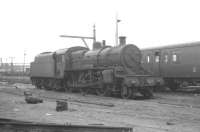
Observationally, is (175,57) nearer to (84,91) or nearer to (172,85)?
(172,85)

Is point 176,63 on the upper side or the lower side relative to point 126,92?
upper

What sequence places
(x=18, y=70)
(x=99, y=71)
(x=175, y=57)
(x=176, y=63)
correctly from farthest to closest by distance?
1. (x=18, y=70)
2. (x=175, y=57)
3. (x=176, y=63)
4. (x=99, y=71)

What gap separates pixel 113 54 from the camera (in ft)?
55.7

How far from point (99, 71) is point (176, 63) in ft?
16.4

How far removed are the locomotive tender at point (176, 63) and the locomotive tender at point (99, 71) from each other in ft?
9.17

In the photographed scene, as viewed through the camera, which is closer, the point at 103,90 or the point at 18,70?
the point at 103,90

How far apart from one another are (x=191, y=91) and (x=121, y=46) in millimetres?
5880

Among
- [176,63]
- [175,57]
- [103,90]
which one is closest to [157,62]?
[175,57]

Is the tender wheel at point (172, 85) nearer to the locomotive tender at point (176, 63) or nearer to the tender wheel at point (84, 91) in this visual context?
the locomotive tender at point (176, 63)

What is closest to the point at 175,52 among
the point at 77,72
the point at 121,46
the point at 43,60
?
the point at 121,46

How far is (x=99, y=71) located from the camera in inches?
688

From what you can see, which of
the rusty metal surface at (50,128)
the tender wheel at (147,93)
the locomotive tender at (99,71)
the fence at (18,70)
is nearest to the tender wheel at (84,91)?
the locomotive tender at (99,71)

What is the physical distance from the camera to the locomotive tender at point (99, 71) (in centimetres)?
1570

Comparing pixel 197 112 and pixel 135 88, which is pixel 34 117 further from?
pixel 135 88
